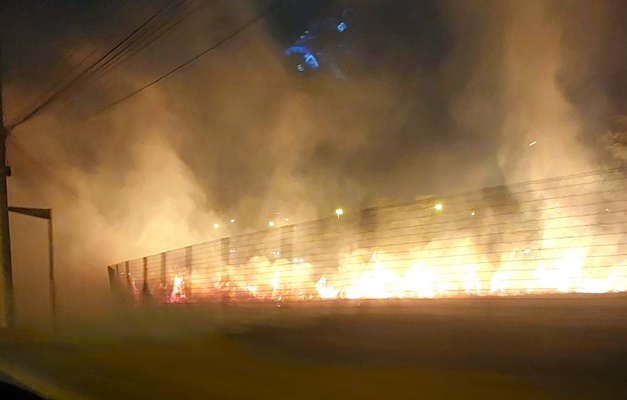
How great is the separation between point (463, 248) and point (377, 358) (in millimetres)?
2048

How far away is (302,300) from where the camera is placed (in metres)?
10.5

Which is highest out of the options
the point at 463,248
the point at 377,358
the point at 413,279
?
the point at 463,248

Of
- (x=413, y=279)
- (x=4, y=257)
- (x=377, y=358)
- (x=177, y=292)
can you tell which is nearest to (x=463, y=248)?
(x=413, y=279)

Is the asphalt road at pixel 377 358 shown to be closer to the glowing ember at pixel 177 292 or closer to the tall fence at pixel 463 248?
the tall fence at pixel 463 248

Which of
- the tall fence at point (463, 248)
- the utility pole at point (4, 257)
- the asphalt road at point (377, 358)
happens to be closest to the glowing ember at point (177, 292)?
the tall fence at point (463, 248)

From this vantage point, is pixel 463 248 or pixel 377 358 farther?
pixel 463 248

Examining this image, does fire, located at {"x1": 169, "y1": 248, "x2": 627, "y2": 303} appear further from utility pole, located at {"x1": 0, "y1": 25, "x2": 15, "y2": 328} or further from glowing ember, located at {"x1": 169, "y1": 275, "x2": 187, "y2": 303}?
utility pole, located at {"x1": 0, "y1": 25, "x2": 15, "y2": 328}

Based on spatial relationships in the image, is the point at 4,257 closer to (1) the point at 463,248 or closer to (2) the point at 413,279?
(2) the point at 413,279

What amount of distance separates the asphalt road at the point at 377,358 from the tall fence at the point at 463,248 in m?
0.57

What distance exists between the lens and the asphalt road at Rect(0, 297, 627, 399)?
5715 millimetres

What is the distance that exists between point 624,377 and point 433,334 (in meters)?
2.44

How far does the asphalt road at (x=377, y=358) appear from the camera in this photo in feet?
18.7

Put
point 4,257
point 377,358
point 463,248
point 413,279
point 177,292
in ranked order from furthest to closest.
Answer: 1. point 4,257
2. point 177,292
3. point 413,279
4. point 463,248
5. point 377,358

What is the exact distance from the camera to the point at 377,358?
712cm
